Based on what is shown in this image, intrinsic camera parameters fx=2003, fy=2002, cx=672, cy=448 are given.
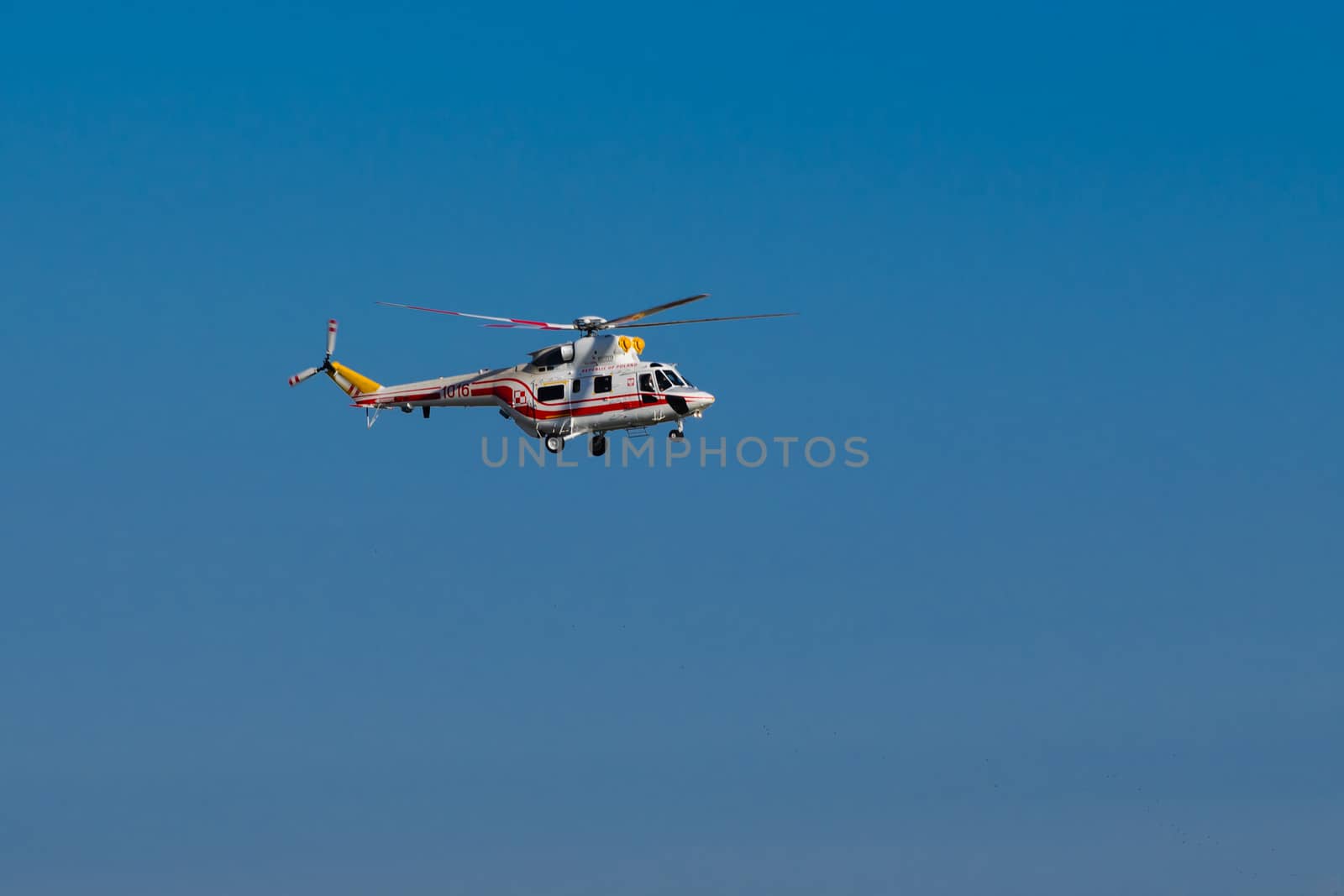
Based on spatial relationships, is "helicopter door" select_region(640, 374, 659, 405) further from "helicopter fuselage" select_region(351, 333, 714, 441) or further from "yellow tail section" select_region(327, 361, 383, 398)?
"yellow tail section" select_region(327, 361, 383, 398)

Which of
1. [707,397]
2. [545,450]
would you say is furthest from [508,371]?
[707,397]

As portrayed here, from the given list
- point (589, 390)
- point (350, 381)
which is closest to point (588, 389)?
point (589, 390)

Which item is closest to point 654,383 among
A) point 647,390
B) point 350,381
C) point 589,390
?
point 647,390

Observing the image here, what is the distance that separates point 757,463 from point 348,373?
27587mm

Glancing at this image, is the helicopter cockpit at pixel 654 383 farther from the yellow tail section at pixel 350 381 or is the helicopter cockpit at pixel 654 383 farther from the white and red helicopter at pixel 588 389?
the yellow tail section at pixel 350 381

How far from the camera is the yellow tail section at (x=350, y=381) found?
12500 cm

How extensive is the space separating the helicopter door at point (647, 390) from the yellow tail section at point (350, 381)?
18.8 m

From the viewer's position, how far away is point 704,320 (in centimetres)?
11512

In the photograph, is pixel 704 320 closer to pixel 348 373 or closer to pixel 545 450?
pixel 545 450

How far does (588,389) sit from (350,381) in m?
17.3

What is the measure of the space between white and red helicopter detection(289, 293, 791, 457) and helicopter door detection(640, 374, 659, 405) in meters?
0.05

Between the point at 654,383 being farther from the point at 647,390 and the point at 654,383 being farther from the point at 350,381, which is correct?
the point at 350,381

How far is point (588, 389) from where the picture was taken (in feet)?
384

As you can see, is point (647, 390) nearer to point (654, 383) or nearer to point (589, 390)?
point (654, 383)
